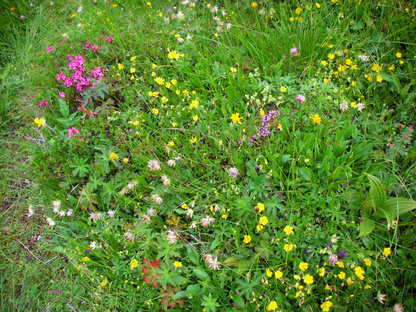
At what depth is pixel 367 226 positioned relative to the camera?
1.71m

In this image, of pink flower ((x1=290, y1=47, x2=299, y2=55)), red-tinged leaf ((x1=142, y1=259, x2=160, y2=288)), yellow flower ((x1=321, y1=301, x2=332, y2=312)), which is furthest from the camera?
pink flower ((x1=290, y1=47, x2=299, y2=55))

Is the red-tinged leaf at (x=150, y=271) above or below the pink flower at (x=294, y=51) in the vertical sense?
below

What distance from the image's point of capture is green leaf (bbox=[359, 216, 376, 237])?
168cm

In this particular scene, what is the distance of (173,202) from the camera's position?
2066mm

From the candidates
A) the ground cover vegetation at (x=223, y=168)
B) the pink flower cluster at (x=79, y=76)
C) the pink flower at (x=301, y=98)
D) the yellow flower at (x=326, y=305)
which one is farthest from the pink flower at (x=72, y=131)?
the yellow flower at (x=326, y=305)

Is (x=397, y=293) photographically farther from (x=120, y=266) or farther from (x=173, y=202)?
(x=120, y=266)

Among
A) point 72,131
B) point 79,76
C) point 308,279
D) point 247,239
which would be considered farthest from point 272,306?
point 79,76

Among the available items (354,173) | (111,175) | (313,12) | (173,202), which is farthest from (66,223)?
(313,12)

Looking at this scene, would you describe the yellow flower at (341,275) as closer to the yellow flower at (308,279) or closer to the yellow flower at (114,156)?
the yellow flower at (308,279)

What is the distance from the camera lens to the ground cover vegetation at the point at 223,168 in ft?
5.66

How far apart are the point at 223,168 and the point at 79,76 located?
5.39ft

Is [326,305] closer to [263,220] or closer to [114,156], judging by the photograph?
[263,220]

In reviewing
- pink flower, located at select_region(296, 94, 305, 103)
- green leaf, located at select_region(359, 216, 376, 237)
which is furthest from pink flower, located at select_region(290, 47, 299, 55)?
green leaf, located at select_region(359, 216, 376, 237)

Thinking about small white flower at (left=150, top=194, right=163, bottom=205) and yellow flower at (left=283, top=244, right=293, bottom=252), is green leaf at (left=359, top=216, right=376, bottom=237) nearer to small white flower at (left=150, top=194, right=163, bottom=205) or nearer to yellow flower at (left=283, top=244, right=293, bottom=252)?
yellow flower at (left=283, top=244, right=293, bottom=252)
